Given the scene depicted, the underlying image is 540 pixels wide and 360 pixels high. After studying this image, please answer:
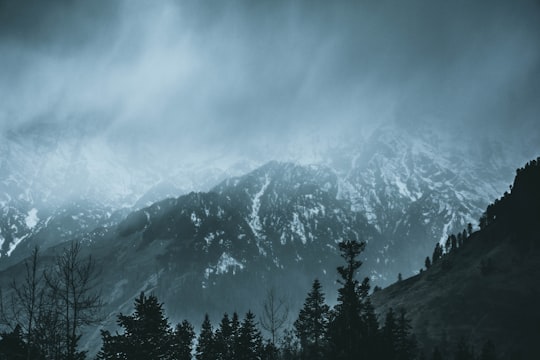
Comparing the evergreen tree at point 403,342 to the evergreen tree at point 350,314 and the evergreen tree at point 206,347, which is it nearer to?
the evergreen tree at point 350,314

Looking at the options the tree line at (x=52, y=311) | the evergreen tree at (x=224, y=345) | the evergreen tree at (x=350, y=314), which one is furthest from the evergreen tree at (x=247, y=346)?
the tree line at (x=52, y=311)

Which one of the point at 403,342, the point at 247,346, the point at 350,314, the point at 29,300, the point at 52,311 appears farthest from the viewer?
the point at 403,342

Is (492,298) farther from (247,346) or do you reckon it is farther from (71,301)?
(71,301)

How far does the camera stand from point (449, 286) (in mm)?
180875

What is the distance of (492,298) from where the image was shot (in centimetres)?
15888

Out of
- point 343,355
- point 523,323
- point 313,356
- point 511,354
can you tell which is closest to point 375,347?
point 343,355

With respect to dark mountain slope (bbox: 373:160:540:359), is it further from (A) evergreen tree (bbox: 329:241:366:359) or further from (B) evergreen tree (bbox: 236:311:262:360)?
(A) evergreen tree (bbox: 329:241:366:359)

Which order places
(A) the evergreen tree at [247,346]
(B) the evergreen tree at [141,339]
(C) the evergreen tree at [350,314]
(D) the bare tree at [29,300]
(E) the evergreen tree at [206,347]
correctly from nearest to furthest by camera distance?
1. (D) the bare tree at [29,300]
2. (C) the evergreen tree at [350,314]
3. (B) the evergreen tree at [141,339]
4. (A) the evergreen tree at [247,346]
5. (E) the evergreen tree at [206,347]

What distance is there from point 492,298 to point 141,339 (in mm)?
154544

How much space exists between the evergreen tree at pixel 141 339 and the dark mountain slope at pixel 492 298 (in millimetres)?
117353

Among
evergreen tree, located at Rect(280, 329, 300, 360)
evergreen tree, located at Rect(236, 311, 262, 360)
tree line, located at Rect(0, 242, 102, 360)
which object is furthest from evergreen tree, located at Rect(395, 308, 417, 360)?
tree line, located at Rect(0, 242, 102, 360)

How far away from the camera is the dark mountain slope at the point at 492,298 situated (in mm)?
137625

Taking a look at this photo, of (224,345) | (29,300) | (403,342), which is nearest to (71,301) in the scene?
(29,300)

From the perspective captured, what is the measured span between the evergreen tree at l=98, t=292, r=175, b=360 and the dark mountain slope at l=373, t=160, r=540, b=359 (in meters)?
117
